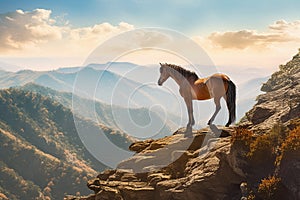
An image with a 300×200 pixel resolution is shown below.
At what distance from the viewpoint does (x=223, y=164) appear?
50.8 ft

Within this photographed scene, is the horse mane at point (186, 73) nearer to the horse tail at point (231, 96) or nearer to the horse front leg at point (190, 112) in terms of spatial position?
the horse front leg at point (190, 112)

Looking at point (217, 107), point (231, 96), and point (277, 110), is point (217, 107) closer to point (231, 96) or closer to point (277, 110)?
point (231, 96)

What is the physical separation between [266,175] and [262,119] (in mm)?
6483

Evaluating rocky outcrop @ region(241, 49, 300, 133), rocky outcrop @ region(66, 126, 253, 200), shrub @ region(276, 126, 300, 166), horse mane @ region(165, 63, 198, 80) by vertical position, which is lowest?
rocky outcrop @ region(66, 126, 253, 200)

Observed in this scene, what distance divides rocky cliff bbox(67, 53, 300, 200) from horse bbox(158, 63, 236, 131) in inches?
60.7

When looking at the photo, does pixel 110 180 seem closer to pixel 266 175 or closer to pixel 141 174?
pixel 141 174

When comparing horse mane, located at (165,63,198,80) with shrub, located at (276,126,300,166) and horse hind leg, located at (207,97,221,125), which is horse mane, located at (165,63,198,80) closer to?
horse hind leg, located at (207,97,221,125)

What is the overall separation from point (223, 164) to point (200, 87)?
5.92m

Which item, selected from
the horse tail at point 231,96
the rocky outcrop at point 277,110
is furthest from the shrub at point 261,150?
the horse tail at point 231,96

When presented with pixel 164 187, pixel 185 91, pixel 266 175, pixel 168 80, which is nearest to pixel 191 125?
pixel 185 91

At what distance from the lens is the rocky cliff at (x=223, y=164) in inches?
517

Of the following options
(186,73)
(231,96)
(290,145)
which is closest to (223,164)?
(290,145)

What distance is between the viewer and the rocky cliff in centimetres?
1313

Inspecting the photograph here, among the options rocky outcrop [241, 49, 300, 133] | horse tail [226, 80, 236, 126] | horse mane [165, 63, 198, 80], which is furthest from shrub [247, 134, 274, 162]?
horse mane [165, 63, 198, 80]
